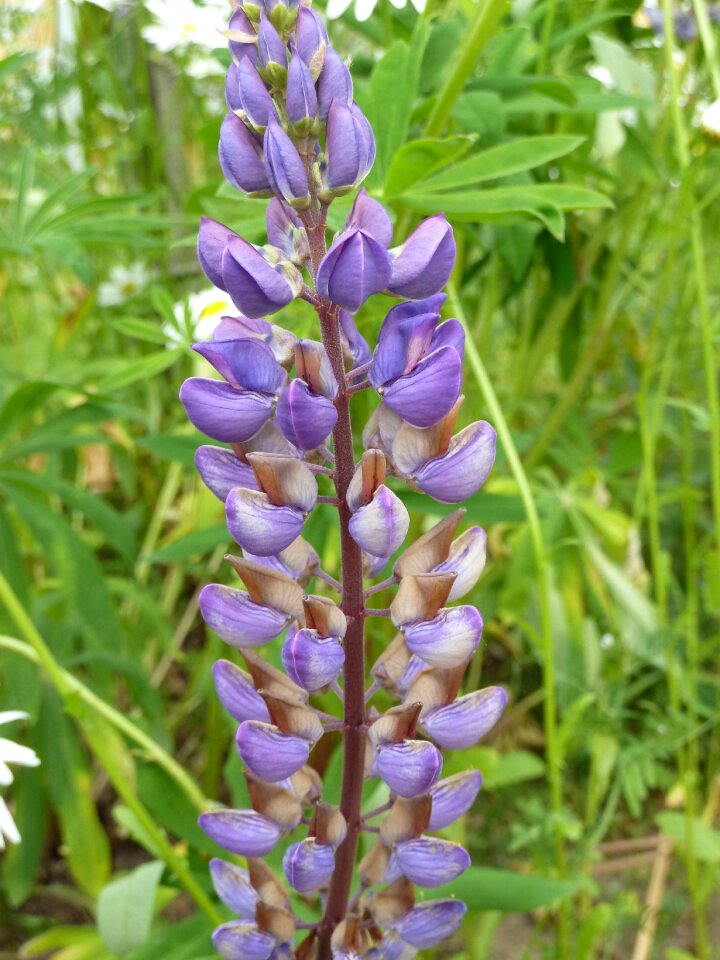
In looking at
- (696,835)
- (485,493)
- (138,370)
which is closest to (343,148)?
(485,493)

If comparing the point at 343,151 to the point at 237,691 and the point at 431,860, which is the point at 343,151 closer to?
the point at 237,691

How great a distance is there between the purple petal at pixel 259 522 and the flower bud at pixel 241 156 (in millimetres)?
140

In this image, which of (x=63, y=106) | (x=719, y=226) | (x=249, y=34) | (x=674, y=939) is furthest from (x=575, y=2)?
(x=674, y=939)

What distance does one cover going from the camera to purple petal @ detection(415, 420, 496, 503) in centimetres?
65

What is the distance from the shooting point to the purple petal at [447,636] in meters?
0.66

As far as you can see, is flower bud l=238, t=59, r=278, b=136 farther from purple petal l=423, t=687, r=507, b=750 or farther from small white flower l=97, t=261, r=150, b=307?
small white flower l=97, t=261, r=150, b=307

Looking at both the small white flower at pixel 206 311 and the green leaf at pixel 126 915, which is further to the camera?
the small white flower at pixel 206 311

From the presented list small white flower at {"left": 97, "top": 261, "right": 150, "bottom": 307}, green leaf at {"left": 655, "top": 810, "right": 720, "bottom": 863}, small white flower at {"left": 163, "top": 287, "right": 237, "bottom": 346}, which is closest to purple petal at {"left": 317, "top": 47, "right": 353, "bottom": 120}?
small white flower at {"left": 163, "top": 287, "right": 237, "bottom": 346}

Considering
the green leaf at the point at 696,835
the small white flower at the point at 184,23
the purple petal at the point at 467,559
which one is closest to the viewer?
the purple petal at the point at 467,559

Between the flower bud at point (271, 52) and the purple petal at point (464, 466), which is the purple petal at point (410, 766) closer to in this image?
the purple petal at point (464, 466)

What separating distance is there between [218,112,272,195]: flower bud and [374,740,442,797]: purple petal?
0.34m

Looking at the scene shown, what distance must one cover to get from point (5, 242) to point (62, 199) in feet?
0.33

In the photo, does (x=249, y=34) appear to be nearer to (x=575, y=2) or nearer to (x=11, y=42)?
(x=575, y=2)

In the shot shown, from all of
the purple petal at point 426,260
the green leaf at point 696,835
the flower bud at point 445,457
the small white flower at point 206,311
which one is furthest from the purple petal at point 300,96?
the green leaf at point 696,835
